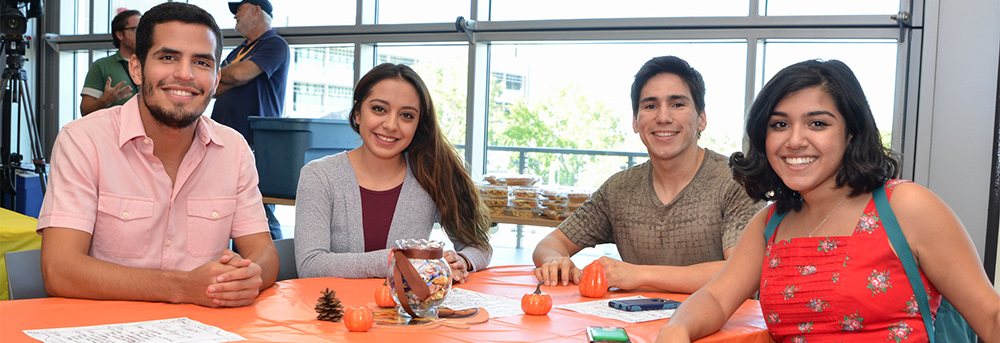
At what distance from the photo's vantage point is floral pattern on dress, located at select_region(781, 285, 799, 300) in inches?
59.0

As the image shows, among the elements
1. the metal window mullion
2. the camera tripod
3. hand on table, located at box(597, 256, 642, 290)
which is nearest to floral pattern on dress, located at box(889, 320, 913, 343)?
hand on table, located at box(597, 256, 642, 290)

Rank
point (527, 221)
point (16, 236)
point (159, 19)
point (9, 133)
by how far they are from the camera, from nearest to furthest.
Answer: point (159, 19), point (16, 236), point (527, 221), point (9, 133)

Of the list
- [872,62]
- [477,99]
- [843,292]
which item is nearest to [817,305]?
[843,292]

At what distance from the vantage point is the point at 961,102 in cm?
326

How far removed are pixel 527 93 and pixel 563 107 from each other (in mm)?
228

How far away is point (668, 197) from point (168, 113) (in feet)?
4.65

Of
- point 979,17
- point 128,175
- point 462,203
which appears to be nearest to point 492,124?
point 462,203

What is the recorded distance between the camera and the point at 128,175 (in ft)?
5.89

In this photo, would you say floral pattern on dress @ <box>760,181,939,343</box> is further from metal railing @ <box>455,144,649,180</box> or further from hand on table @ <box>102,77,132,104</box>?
hand on table @ <box>102,77,132,104</box>

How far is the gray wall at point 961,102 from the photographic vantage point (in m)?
3.22

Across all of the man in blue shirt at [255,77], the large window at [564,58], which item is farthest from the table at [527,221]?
the man in blue shirt at [255,77]

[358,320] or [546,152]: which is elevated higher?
[546,152]

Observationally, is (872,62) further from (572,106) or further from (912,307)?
(912,307)

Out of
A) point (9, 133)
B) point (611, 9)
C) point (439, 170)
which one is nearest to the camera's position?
point (439, 170)
